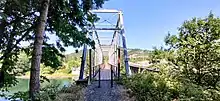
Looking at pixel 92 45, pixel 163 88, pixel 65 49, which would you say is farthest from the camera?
pixel 92 45

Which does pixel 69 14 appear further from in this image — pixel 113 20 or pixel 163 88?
pixel 113 20

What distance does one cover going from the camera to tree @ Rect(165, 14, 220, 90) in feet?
24.6

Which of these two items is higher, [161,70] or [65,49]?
[65,49]

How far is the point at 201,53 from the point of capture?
7.56 meters

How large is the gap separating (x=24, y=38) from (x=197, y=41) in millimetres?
5750

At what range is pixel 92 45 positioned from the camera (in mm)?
12195

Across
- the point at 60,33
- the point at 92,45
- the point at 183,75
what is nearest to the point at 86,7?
the point at 60,33

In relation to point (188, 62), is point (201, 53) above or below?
above

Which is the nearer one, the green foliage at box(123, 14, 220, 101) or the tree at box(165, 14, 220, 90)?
the green foliage at box(123, 14, 220, 101)

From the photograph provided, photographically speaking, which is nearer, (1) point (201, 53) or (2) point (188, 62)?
(1) point (201, 53)

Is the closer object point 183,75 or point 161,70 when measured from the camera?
point 183,75

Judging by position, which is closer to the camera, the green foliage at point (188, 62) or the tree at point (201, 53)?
the green foliage at point (188, 62)

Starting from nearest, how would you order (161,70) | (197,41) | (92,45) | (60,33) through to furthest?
(197,41) → (161,70) → (60,33) → (92,45)

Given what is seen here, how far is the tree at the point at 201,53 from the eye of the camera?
24.6ft
